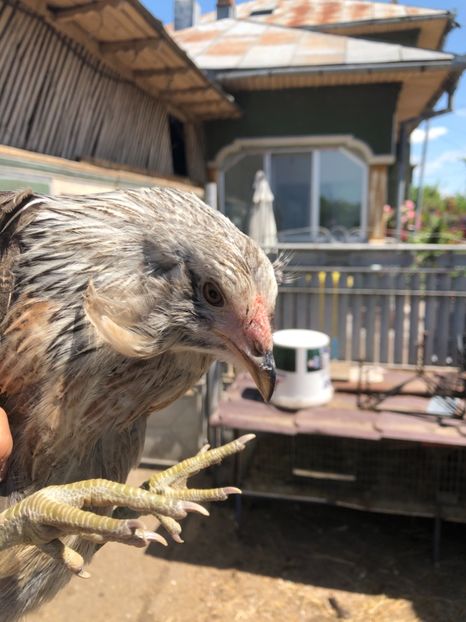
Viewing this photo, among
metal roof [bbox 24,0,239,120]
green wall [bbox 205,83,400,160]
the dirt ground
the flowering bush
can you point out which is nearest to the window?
green wall [bbox 205,83,400,160]

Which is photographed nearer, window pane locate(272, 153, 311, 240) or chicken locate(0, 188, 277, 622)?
chicken locate(0, 188, 277, 622)

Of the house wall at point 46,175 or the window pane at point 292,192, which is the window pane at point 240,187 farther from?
the house wall at point 46,175

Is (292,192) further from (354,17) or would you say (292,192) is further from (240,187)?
(354,17)

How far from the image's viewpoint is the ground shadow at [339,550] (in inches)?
180

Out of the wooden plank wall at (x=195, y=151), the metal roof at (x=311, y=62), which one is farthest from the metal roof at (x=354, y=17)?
the wooden plank wall at (x=195, y=151)

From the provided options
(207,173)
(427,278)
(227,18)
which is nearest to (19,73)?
(427,278)

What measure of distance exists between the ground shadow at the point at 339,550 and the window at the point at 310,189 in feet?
20.7

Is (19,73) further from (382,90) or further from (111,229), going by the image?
(382,90)

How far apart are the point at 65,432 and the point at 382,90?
1001cm

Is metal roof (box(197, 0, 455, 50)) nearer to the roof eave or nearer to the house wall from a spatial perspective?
the roof eave

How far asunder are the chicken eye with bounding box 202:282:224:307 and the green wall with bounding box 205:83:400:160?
9.54 meters

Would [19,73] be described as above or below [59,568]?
above

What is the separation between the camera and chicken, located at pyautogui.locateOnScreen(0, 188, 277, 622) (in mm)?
1383

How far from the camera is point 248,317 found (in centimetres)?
146
